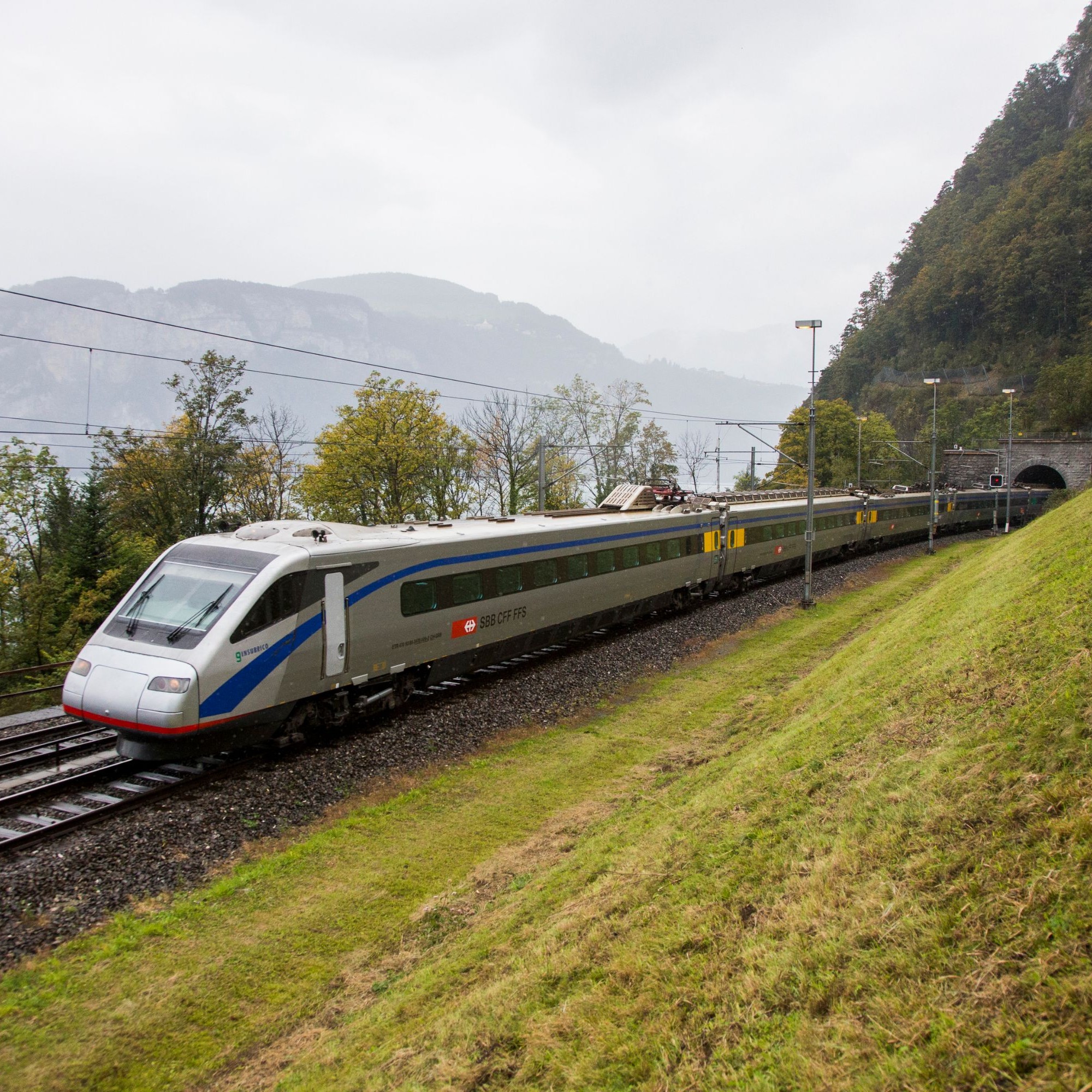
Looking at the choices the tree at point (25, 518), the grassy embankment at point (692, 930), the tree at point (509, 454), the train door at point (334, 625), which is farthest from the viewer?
the tree at point (509, 454)

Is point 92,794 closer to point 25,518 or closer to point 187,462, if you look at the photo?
point 25,518

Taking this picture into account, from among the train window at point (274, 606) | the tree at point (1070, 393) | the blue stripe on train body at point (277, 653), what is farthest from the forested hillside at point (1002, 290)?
the train window at point (274, 606)

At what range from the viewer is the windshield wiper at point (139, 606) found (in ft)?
35.2

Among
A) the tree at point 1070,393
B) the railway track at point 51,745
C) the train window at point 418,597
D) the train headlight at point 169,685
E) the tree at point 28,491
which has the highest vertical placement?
the tree at point 1070,393

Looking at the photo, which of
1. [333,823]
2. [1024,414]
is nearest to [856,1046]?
[333,823]

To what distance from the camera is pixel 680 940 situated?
5527 millimetres

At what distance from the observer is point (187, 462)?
112 ft

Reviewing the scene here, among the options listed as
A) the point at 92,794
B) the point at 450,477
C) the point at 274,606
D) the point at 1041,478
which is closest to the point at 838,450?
the point at 1041,478

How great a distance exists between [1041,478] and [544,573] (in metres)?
64.4

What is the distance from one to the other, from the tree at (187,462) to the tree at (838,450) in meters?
41.2

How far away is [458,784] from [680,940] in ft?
19.9

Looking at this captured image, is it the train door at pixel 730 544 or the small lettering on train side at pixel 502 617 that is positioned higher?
the train door at pixel 730 544

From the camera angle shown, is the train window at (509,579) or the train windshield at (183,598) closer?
the train windshield at (183,598)

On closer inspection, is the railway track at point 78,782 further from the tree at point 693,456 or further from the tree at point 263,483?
the tree at point 693,456
